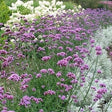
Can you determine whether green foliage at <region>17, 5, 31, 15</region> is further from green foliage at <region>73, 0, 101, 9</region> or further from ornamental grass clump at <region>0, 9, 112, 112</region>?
green foliage at <region>73, 0, 101, 9</region>

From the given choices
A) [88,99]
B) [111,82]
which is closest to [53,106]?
[88,99]

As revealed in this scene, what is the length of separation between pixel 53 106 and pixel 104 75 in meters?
2.35

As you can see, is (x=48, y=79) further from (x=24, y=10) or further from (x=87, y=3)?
(x=87, y=3)

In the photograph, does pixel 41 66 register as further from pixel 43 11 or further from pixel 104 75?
pixel 43 11

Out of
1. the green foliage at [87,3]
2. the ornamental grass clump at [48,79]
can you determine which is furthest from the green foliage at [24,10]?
the green foliage at [87,3]

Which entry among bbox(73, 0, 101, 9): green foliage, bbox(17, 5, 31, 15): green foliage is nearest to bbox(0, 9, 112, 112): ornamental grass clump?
bbox(17, 5, 31, 15): green foliage

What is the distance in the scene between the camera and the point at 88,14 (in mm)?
9867

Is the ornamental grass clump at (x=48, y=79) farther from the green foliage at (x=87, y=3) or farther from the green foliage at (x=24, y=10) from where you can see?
the green foliage at (x=87, y=3)

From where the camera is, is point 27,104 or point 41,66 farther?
point 41,66

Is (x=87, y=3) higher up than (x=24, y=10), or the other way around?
(x=24, y=10)

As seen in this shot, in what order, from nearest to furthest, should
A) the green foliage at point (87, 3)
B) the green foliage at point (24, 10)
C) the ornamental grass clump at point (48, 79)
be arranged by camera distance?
the ornamental grass clump at point (48, 79)
the green foliage at point (24, 10)
the green foliage at point (87, 3)

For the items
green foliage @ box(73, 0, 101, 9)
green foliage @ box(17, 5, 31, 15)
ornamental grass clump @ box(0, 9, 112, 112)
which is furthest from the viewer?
green foliage @ box(73, 0, 101, 9)

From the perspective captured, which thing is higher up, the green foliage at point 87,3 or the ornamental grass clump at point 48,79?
the ornamental grass clump at point 48,79

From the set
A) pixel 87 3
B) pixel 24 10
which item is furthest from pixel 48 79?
pixel 87 3
